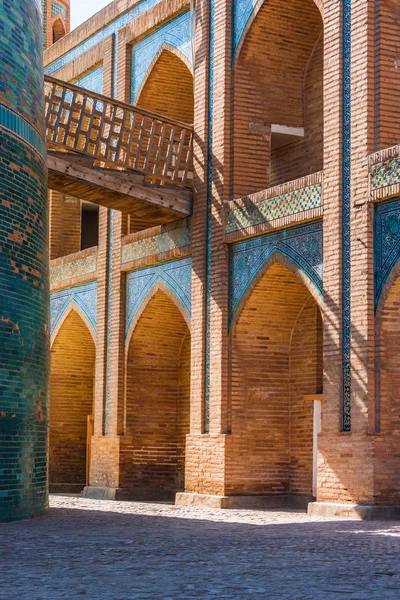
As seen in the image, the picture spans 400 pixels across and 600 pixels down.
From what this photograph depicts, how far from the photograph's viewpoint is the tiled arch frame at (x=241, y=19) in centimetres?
1474

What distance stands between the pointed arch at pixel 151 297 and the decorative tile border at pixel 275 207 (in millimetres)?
1561

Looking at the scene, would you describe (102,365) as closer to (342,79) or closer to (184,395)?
(184,395)

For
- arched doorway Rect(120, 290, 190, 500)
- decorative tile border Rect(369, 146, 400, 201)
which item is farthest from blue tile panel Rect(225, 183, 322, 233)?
arched doorway Rect(120, 290, 190, 500)

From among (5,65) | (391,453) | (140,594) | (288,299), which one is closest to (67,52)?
(288,299)

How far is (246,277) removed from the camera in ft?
47.0

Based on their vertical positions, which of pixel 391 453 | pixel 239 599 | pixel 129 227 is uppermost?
pixel 129 227

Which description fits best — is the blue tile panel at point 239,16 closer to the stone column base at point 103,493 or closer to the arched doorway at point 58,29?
the stone column base at point 103,493

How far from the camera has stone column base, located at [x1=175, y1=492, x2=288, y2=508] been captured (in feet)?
46.4

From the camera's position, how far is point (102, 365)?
17781mm

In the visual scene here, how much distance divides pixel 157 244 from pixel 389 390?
219 inches

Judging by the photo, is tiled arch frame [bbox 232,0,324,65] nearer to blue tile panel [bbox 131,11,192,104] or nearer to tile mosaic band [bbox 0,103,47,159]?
blue tile panel [bbox 131,11,192,104]

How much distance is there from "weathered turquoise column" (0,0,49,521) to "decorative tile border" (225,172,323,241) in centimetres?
323

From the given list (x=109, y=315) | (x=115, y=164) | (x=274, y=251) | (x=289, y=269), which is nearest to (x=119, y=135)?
(x=115, y=164)

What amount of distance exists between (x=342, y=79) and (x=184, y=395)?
627cm
